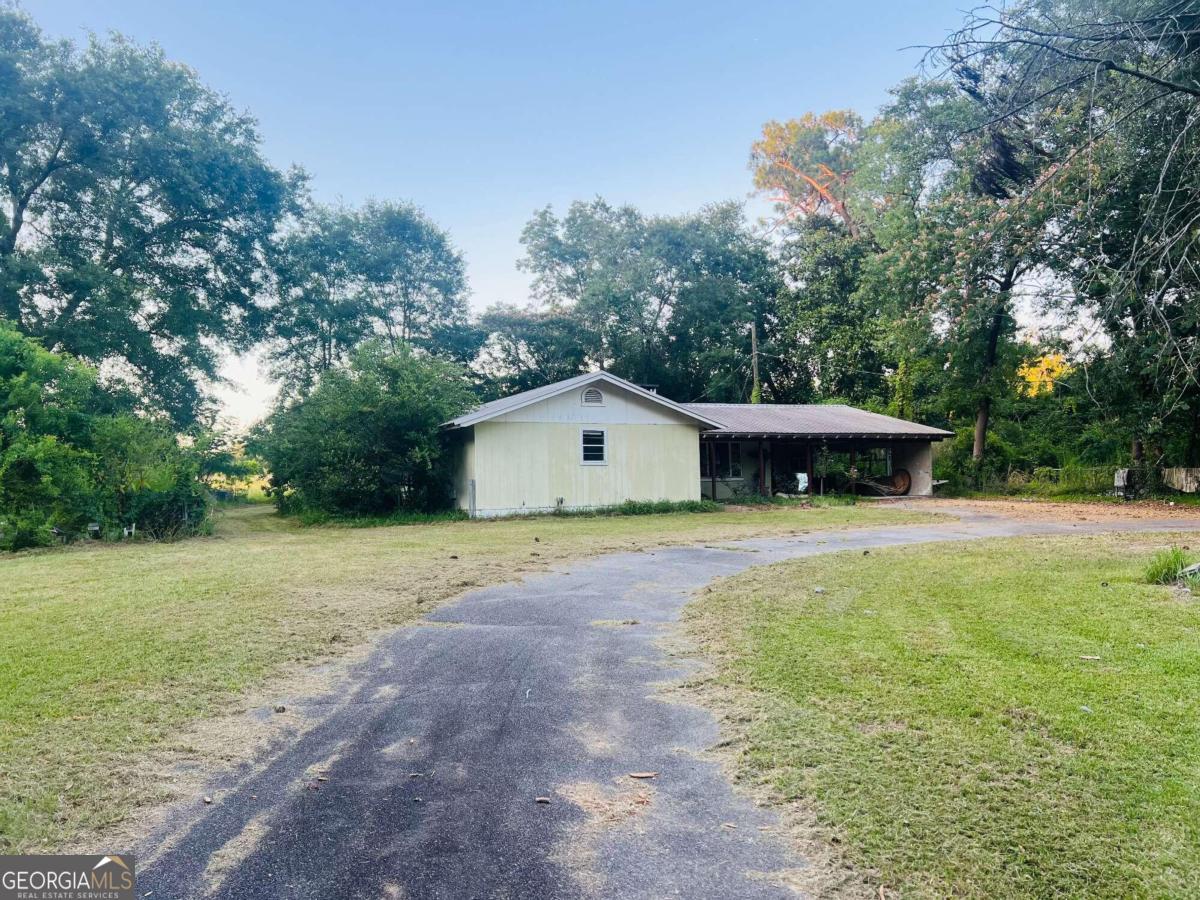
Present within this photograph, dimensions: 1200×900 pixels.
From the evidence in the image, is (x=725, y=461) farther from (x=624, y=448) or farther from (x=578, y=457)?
(x=578, y=457)

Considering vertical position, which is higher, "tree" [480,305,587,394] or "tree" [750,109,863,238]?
"tree" [750,109,863,238]

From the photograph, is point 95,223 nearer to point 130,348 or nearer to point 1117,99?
point 130,348

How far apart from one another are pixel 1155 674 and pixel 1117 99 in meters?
5.31

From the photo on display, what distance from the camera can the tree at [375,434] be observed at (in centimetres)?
1791

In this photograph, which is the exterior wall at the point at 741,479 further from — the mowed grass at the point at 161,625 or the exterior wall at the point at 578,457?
the mowed grass at the point at 161,625

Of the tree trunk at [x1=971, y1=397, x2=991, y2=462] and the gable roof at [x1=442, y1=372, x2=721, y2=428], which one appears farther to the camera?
the tree trunk at [x1=971, y1=397, x2=991, y2=462]

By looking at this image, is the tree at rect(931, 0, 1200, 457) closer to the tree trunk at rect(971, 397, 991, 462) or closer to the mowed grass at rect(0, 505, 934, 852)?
the mowed grass at rect(0, 505, 934, 852)

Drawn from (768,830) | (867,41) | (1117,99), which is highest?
(867,41)

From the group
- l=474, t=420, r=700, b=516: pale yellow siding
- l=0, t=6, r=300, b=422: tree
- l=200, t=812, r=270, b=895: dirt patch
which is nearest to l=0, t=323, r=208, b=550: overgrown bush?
l=474, t=420, r=700, b=516: pale yellow siding

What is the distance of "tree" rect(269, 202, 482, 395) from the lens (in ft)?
105

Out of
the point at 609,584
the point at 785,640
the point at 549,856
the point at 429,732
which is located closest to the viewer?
the point at 549,856

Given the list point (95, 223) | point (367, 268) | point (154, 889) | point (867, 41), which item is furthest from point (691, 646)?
point (367, 268)

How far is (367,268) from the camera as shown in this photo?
1380 inches

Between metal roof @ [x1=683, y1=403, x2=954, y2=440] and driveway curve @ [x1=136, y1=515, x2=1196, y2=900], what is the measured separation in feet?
56.6
